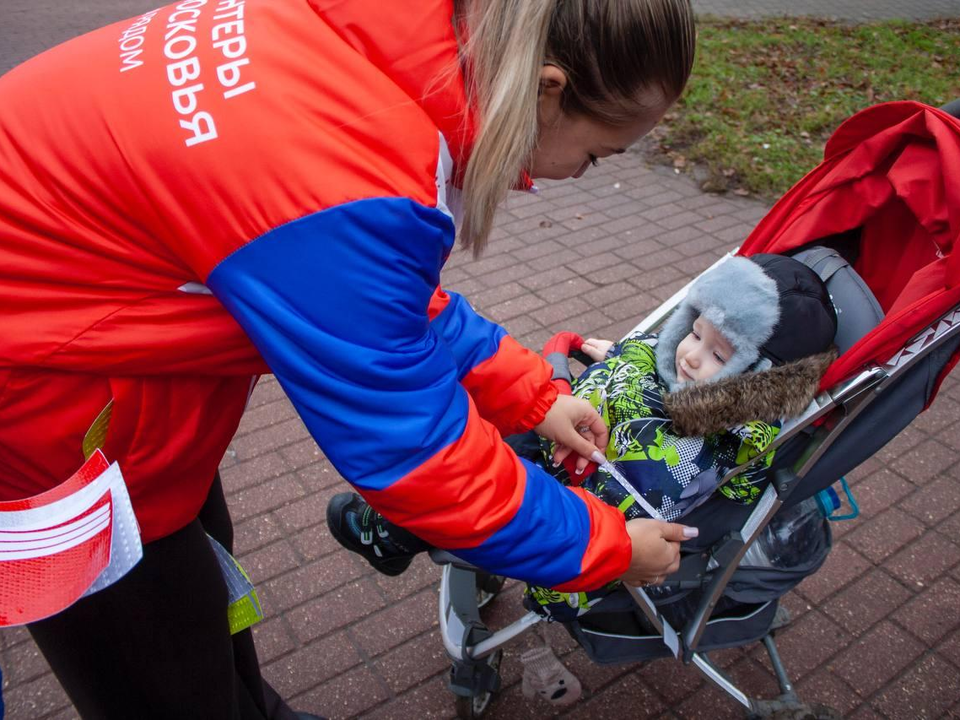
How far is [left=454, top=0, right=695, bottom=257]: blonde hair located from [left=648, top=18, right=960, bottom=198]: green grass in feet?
15.2

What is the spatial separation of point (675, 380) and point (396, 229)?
49.0 inches

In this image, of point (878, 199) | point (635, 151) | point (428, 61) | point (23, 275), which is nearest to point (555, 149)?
point (428, 61)

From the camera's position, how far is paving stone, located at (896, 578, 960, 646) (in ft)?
8.57

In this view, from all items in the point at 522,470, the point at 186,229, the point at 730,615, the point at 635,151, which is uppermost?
the point at 186,229

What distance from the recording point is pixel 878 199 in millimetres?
2133

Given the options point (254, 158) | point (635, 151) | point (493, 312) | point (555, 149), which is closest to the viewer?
point (254, 158)

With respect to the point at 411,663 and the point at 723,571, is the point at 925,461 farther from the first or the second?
the point at 411,663

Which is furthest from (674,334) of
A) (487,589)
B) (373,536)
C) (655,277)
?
(655,277)

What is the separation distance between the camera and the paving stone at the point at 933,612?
261 centimetres

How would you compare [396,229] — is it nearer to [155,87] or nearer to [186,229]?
[186,229]

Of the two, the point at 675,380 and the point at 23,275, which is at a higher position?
the point at 23,275

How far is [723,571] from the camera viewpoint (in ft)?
6.23

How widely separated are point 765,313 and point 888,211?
1.85ft

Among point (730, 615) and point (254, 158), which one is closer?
point (254, 158)
